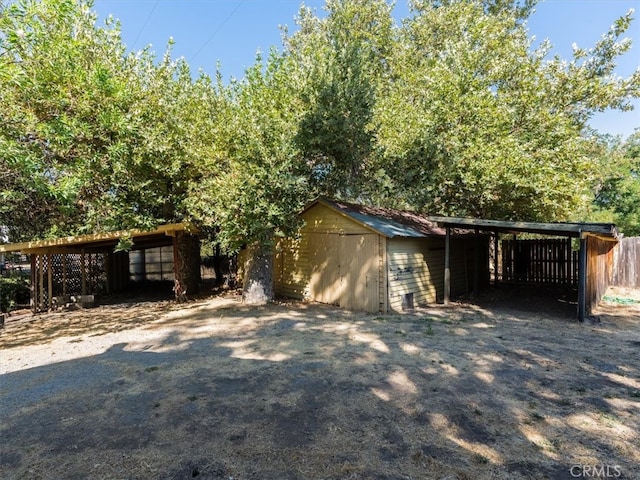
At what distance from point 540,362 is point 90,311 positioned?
36.6ft

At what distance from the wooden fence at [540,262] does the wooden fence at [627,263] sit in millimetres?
2166

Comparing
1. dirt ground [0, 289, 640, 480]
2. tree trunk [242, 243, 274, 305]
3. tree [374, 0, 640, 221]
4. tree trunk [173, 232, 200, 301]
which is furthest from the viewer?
tree [374, 0, 640, 221]

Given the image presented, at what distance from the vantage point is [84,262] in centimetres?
1227

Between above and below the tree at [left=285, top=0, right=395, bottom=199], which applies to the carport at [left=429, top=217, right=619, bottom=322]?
below

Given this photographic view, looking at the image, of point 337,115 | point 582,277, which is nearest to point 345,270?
point 337,115

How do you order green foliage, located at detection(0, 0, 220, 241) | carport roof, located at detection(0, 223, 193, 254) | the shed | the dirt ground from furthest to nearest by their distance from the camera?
the shed
carport roof, located at detection(0, 223, 193, 254)
green foliage, located at detection(0, 0, 220, 241)
the dirt ground

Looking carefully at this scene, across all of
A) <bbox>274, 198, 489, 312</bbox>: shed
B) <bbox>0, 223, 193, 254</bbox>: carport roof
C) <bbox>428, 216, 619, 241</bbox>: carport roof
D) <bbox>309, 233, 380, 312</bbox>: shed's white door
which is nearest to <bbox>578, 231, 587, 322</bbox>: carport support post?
<bbox>428, 216, 619, 241</bbox>: carport roof

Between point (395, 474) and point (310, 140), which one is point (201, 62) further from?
point (395, 474)

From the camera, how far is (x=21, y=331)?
823 cm

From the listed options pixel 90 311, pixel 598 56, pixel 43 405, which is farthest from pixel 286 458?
pixel 598 56

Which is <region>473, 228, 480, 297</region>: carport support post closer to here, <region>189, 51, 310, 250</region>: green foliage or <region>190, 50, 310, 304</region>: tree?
<region>190, 50, 310, 304</region>: tree

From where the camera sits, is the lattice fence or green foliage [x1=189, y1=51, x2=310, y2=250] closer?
green foliage [x1=189, y1=51, x2=310, y2=250]

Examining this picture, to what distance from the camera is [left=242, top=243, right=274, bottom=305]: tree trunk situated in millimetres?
10602

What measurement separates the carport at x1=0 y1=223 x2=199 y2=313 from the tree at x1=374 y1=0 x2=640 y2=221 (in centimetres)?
763
